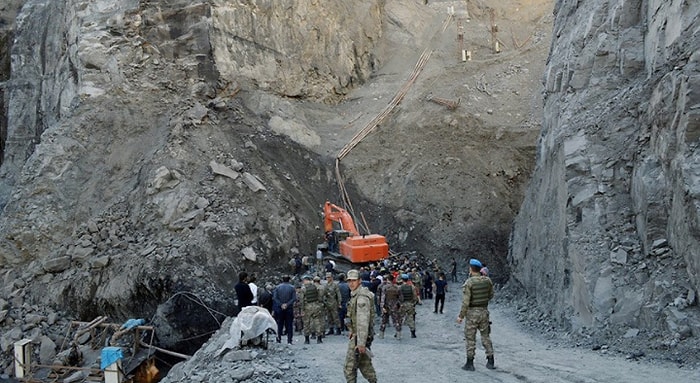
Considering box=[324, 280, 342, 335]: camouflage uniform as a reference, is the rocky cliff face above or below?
above

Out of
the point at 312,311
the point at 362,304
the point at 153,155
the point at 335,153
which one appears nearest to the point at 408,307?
the point at 312,311

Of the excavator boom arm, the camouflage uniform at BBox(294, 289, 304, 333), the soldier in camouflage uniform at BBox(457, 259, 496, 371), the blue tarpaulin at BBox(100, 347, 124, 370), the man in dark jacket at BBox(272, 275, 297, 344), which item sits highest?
the excavator boom arm

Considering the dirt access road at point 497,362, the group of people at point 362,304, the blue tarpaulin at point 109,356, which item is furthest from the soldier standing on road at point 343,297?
the blue tarpaulin at point 109,356

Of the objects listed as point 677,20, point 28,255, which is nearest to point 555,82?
point 677,20

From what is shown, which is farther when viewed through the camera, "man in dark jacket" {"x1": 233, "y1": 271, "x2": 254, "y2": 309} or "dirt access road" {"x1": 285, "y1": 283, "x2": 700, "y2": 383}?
"man in dark jacket" {"x1": 233, "y1": 271, "x2": 254, "y2": 309}

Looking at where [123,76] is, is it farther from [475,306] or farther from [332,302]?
[475,306]

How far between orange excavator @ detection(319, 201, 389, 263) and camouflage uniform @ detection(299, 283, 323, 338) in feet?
16.7

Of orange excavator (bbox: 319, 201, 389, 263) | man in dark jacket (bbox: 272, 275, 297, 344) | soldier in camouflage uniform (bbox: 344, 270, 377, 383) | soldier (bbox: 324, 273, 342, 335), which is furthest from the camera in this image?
orange excavator (bbox: 319, 201, 389, 263)

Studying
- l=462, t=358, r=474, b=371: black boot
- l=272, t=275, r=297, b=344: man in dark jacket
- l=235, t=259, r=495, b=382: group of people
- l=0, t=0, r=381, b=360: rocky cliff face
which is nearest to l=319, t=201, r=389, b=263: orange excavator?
l=235, t=259, r=495, b=382: group of people

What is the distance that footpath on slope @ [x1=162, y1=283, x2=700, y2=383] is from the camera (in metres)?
8.08

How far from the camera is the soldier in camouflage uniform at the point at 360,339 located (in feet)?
23.4

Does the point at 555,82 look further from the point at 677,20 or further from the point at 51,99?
the point at 51,99

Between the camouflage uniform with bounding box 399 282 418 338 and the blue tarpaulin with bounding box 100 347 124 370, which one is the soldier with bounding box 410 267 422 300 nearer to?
the camouflage uniform with bounding box 399 282 418 338

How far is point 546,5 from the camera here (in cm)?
3400
